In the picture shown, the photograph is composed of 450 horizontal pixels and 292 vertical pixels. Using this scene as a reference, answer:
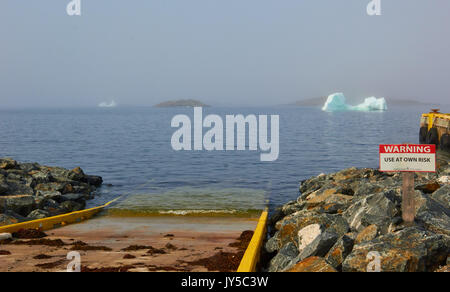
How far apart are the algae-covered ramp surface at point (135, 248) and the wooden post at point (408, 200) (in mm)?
3414

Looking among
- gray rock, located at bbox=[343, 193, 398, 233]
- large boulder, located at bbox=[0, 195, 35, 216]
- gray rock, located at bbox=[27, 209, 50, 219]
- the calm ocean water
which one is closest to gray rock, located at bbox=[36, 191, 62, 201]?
the calm ocean water

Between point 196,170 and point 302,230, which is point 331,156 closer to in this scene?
point 196,170

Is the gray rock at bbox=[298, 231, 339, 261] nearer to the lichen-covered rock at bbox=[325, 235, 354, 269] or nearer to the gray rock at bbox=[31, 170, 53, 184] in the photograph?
the lichen-covered rock at bbox=[325, 235, 354, 269]

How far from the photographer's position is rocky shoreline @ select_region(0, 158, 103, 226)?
14.3 meters

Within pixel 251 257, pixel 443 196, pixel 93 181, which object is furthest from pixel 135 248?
pixel 93 181

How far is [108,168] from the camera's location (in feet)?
119

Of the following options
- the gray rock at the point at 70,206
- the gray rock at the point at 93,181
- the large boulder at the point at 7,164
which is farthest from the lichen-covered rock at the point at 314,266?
the gray rock at the point at 93,181

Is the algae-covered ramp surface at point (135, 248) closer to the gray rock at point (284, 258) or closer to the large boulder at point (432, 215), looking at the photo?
the gray rock at point (284, 258)

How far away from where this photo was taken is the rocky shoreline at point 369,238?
672 cm

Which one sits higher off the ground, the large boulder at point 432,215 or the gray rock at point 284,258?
the large boulder at point 432,215

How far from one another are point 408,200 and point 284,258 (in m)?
2.68

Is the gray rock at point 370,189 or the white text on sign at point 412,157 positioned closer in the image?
the white text on sign at point 412,157

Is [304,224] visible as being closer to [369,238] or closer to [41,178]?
[369,238]

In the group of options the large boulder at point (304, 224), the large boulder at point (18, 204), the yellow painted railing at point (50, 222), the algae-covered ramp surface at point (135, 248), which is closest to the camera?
the algae-covered ramp surface at point (135, 248)
